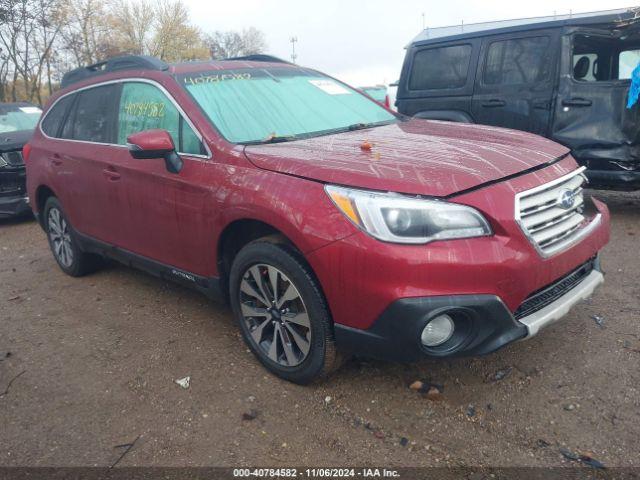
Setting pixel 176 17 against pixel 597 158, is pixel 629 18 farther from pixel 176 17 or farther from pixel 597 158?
pixel 176 17

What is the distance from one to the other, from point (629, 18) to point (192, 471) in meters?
5.61

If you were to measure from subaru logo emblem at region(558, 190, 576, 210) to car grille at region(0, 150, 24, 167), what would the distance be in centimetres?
714

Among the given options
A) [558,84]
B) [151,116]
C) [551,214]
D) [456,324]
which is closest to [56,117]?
[151,116]

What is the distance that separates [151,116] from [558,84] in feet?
13.5

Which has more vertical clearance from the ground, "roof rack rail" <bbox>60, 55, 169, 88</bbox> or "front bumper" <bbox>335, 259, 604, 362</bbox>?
"roof rack rail" <bbox>60, 55, 169, 88</bbox>

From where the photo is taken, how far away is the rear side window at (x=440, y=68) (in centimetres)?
629

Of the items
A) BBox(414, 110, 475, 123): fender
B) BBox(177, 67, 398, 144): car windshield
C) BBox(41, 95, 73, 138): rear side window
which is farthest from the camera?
BBox(414, 110, 475, 123): fender

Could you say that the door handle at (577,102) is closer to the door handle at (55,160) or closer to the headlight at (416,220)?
the headlight at (416,220)

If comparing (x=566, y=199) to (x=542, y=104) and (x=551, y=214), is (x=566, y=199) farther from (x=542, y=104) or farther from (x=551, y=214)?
(x=542, y=104)

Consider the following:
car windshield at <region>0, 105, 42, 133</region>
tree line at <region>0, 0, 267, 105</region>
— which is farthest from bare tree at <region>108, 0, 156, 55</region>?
car windshield at <region>0, 105, 42, 133</region>

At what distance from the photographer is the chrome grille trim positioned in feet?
8.17

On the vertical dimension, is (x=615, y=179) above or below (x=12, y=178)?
below

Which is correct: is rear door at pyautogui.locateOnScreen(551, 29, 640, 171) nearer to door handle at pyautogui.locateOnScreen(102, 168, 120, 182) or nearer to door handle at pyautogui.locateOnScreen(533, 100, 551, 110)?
door handle at pyautogui.locateOnScreen(533, 100, 551, 110)

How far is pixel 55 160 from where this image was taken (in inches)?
182
